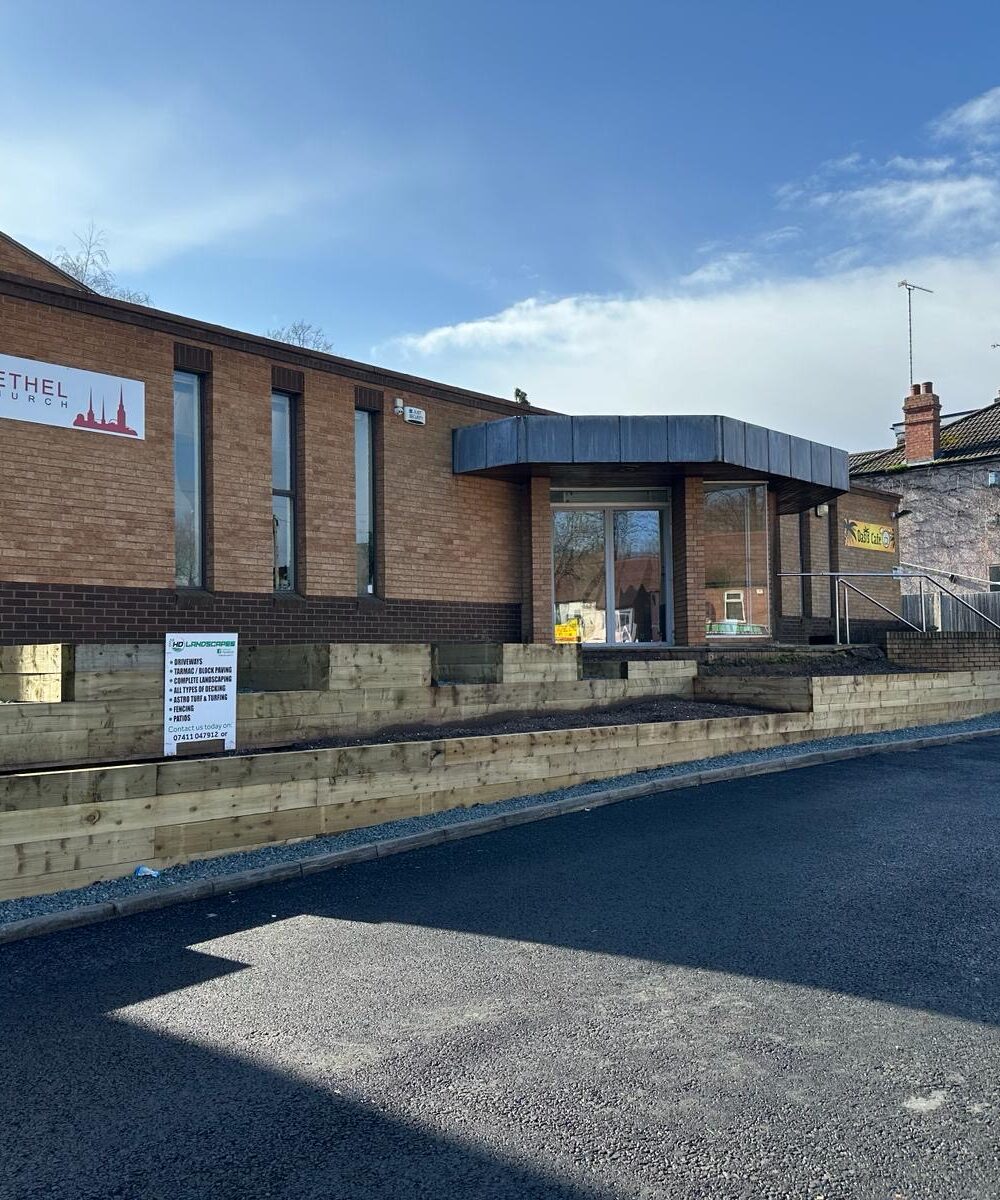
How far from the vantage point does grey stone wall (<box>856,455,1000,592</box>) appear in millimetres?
32969

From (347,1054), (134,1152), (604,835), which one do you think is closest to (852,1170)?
(347,1054)

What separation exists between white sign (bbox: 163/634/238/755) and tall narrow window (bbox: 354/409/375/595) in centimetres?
671

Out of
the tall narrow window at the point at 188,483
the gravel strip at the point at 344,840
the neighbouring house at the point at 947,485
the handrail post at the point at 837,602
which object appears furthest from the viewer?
the neighbouring house at the point at 947,485

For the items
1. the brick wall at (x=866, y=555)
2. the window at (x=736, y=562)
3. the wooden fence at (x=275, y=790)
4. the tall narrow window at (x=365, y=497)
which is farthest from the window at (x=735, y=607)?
the tall narrow window at (x=365, y=497)

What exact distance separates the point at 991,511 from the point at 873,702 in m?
21.4

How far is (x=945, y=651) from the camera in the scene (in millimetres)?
17750

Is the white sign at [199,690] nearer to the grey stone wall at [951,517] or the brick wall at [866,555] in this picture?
the brick wall at [866,555]

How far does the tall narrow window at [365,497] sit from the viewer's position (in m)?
14.9

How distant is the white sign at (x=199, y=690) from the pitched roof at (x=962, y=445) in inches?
1211

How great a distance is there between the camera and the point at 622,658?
1666 cm

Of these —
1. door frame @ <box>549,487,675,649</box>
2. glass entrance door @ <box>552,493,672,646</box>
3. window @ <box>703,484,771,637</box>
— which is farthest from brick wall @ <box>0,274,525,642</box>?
window @ <box>703,484,771,637</box>

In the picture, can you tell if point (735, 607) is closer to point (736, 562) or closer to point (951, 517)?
point (736, 562)

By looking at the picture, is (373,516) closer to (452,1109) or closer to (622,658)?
(622,658)

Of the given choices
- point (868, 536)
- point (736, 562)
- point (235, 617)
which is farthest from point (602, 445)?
point (868, 536)
